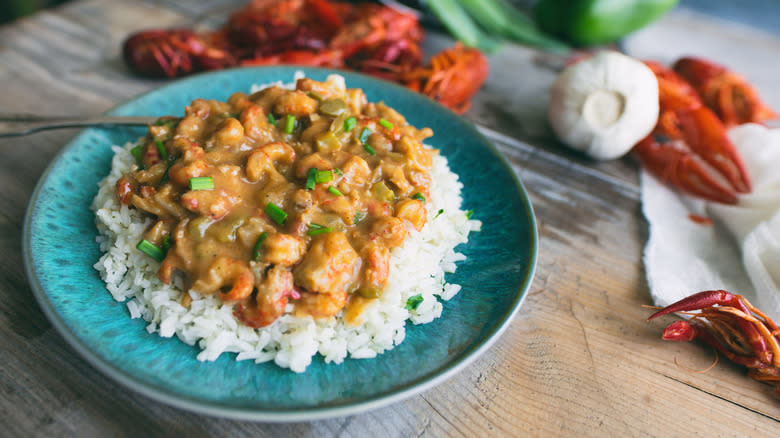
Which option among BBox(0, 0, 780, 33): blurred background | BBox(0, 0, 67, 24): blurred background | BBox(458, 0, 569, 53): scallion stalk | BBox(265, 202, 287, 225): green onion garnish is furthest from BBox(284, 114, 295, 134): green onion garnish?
BBox(0, 0, 780, 33): blurred background

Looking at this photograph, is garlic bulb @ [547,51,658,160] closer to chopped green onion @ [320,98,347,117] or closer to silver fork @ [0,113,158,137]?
chopped green onion @ [320,98,347,117]

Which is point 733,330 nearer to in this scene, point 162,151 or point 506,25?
point 162,151

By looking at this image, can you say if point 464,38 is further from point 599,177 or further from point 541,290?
point 541,290

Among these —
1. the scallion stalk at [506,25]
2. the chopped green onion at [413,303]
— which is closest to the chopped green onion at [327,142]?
the chopped green onion at [413,303]

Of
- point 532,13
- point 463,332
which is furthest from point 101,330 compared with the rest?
point 532,13

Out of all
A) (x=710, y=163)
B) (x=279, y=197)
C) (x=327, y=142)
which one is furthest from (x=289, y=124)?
(x=710, y=163)

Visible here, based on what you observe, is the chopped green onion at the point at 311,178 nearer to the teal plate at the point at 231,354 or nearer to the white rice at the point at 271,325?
the white rice at the point at 271,325
